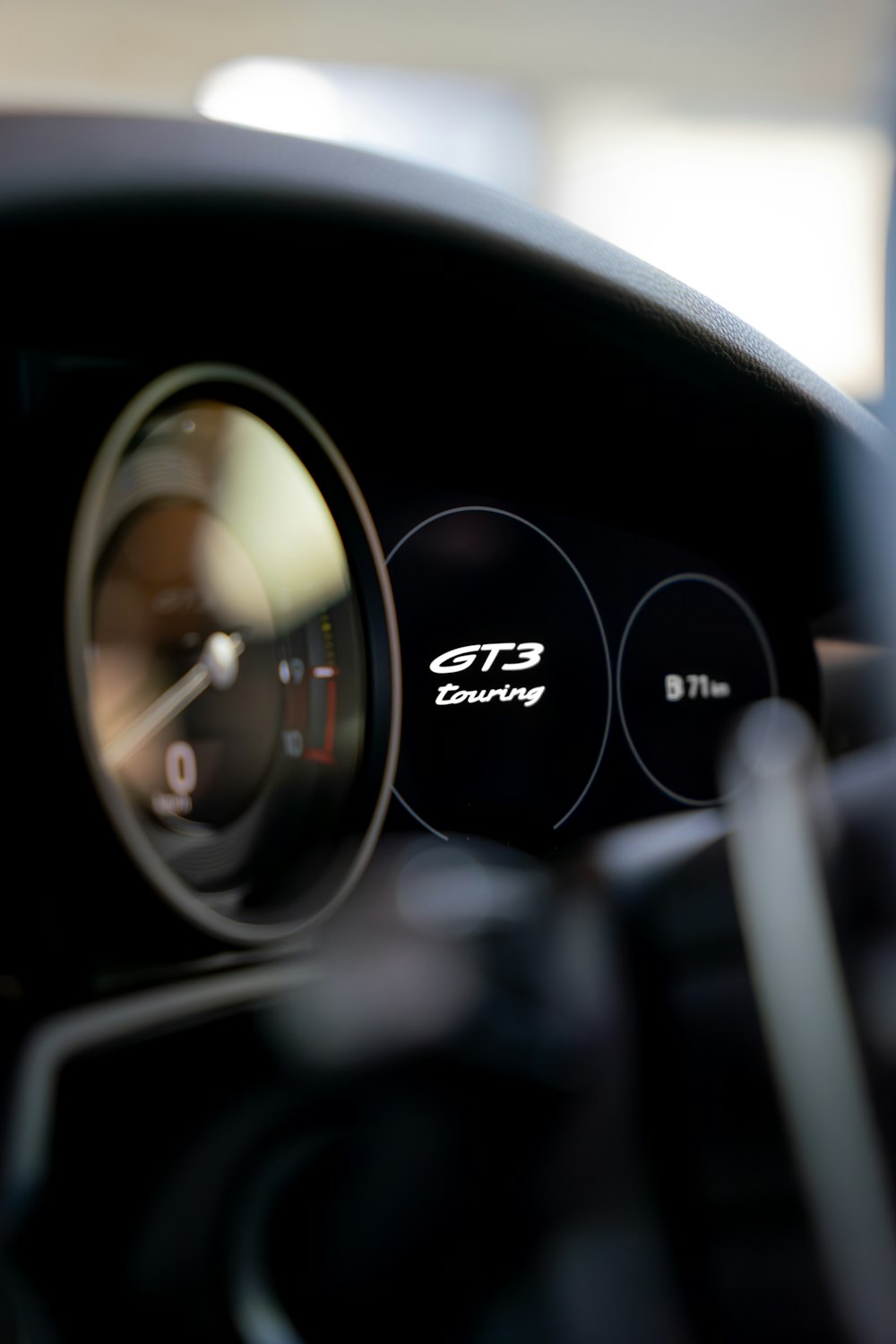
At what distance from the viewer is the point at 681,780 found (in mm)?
1047

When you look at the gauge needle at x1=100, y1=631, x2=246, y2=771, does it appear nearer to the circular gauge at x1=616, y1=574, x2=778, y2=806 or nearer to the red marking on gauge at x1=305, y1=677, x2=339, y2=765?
the red marking on gauge at x1=305, y1=677, x2=339, y2=765

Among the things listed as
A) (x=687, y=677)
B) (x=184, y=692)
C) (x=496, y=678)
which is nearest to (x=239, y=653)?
(x=184, y=692)

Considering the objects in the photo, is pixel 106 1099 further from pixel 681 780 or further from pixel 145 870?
pixel 681 780

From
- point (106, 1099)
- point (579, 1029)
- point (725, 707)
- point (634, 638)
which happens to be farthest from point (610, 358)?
point (106, 1099)

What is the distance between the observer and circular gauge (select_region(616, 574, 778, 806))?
1.02 m

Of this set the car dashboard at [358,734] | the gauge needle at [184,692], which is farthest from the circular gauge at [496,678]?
the gauge needle at [184,692]

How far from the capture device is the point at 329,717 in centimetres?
82

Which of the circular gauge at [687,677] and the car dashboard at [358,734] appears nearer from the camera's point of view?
the car dashboard at [358,734]

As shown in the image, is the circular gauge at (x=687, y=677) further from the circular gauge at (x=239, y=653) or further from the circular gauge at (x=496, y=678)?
the circular gauge at (x=239, y=653)

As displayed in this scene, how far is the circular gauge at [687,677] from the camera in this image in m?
1.02

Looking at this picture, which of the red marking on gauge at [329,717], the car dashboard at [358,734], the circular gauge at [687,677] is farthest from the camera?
the circular gauge at [687,677]

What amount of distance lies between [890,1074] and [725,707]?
1.01 ft

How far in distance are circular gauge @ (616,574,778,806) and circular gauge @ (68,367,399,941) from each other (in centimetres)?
26

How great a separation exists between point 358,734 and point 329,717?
0.9 inches
